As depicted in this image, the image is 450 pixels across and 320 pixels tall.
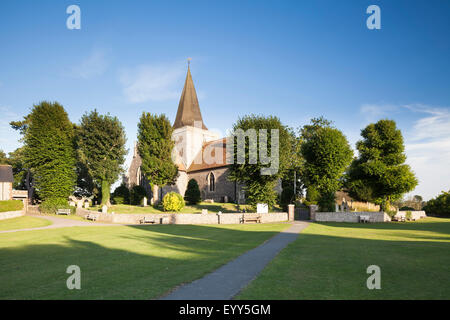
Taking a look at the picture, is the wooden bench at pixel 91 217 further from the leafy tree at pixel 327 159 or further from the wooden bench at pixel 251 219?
the leafy tree at pixel 327 159

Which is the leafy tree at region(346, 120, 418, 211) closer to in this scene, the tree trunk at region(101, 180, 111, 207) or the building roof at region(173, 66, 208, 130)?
the building roof at region(173, 66, 208, 130)

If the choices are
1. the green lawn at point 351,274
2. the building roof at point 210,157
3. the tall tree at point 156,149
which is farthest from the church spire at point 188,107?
the green lawn at point 351,274

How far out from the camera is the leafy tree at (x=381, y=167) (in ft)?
123

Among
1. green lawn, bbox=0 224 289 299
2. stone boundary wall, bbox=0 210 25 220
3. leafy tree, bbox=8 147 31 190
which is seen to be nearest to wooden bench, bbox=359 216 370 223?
green lawn, bbox=0 224 289 299

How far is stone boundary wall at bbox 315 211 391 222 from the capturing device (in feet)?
97.3

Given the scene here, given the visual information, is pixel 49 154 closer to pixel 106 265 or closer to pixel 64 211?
pixel 64 211

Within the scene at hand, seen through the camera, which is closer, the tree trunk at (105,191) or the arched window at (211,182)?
the tree trunk at (105,191)

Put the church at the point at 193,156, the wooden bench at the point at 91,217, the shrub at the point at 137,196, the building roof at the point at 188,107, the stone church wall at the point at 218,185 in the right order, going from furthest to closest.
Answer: the building roof at the point at 188,107 < the church at the point at 193,156 < the stone church wall at the point at 218,185 < the shrub at the point at 137,196 < the wooden bench at the point at 91,217

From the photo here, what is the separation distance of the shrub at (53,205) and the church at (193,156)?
15.5 meters

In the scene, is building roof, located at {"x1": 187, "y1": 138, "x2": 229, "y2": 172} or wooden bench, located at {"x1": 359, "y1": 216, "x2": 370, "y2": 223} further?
building roof, located at {"x1": 187, "y1": 138, "x2": 229, "y2": 172}

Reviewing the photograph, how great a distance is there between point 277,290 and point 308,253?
535 cm

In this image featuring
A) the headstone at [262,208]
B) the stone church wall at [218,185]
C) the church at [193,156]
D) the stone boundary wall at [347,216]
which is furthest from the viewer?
the church at [193,156]
